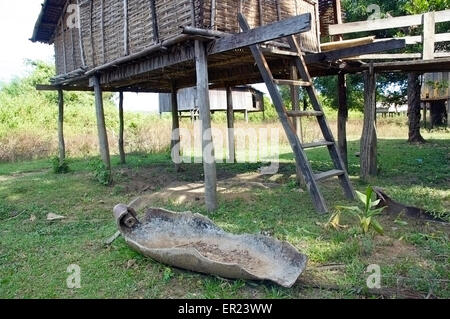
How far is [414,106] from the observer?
1540 cm

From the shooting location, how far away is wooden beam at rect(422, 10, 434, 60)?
24.2 feet

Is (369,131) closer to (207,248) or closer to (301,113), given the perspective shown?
(301,113)

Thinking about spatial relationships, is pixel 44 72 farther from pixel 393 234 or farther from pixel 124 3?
pixel 393 234

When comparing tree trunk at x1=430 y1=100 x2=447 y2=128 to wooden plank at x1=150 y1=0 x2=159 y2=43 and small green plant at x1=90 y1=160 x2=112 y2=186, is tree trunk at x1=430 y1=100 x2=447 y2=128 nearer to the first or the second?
small green plant at x1=90 y1=160 x2=112 y2=186

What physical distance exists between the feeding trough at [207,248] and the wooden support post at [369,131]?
16.8 ft

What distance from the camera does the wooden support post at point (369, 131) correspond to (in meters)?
8.39

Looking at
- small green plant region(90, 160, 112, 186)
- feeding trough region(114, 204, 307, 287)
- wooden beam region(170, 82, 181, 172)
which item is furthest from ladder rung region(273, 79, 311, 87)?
wooden beam region(170, 82, 181, 172)

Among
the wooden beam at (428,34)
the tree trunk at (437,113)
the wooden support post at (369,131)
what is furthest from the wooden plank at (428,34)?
the tree trunk at (437,113)

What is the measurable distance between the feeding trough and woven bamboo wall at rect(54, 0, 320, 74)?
312 centimetres

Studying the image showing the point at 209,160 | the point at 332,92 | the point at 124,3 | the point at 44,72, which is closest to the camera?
the point at 209,160

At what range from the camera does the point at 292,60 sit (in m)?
7.19

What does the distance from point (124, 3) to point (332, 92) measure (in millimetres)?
15536

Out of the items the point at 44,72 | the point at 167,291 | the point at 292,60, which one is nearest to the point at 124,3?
the point at 292,60
